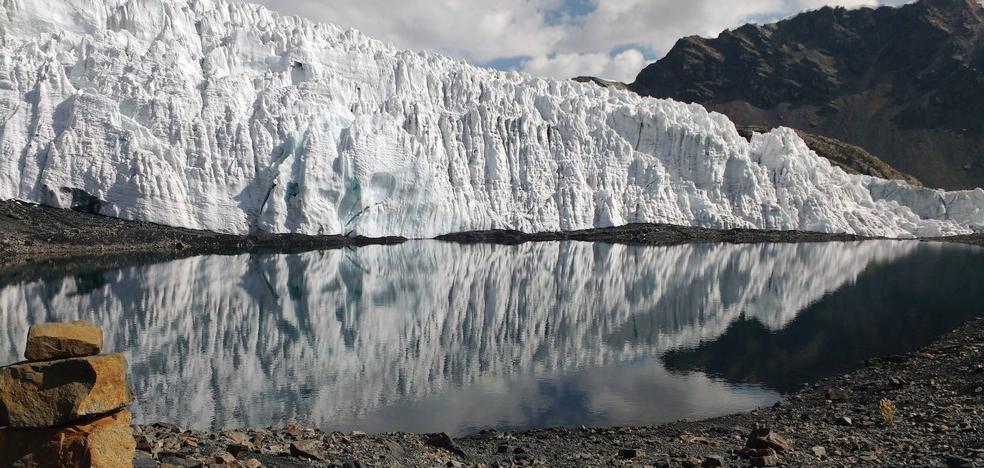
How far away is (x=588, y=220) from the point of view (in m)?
67.8

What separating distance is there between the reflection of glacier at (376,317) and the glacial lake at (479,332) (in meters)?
0.10

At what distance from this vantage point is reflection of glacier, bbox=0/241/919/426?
17.1m

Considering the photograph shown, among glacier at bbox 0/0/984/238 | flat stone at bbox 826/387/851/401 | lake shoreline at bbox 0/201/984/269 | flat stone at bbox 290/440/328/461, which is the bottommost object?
flat stone at bbox 826/387/851/401

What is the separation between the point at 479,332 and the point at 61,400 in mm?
18767

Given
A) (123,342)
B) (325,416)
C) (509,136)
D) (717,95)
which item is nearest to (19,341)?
(123,342)

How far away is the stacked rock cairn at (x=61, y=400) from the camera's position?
5.69 metres

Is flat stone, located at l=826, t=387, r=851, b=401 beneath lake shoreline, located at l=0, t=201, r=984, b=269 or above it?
beneath

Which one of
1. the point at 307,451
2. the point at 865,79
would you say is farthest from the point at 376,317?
the point at 865,79

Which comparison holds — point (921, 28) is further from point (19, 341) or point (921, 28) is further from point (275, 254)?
point (19, 341)

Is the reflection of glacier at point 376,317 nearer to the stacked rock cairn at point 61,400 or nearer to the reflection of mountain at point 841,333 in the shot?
the reflection of mountain at point 841,333

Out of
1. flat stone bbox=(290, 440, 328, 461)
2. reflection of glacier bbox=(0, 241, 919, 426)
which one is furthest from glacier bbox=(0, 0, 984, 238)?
flat stone bbox=(290, 440, 328, 461)

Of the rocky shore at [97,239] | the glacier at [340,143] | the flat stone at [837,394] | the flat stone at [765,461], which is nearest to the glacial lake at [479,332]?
the flat stone at [837,394]

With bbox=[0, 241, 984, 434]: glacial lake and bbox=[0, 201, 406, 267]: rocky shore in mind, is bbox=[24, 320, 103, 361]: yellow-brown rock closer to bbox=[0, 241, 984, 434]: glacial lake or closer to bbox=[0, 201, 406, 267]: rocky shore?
bbox=[0, 241, 984, 434]: glacial lake

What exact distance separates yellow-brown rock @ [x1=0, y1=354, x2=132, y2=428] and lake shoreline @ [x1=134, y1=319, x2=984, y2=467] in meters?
1.55
